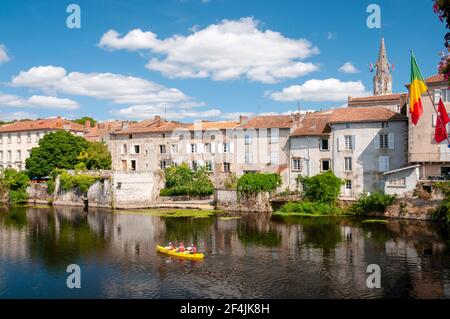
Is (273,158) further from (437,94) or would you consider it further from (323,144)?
(437,94)

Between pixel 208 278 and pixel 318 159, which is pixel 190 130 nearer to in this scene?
pixel 318 159

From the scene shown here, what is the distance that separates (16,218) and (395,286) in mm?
40986

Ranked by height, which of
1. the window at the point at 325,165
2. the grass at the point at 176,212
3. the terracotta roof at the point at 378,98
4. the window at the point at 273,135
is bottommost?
the grass at the point at 176,212

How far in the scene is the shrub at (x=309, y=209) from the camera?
4744cm

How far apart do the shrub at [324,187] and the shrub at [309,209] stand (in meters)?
0.70

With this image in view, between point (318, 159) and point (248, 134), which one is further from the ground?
point (248, 134)

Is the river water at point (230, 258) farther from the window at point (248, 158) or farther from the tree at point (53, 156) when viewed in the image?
the tree at point (53, 156)

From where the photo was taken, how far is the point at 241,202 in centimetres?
5244

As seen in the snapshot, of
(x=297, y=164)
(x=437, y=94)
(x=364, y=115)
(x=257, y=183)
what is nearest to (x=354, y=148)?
(x=364, y=115)

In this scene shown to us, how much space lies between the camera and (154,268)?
27875mm

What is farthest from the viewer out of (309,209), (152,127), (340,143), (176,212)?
(152,127)

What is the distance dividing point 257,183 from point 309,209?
21.7 feet

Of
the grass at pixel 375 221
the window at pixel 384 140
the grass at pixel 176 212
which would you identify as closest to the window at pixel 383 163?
the window at pixel 384 140
